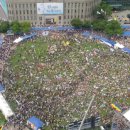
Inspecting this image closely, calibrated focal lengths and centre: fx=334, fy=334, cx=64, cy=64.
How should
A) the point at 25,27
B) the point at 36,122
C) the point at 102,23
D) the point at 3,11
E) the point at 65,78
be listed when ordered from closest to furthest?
the point at 36,122
the point at 65,78
the point at 25,27
the point at 102,23
the point at 3,11

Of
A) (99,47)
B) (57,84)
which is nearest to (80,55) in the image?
(99,47)

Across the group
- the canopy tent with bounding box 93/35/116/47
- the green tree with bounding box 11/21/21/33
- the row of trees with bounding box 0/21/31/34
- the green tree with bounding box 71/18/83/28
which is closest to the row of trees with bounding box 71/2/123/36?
the green tree with bounding box 71/18/83/28

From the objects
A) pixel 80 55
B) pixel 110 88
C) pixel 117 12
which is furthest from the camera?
pixel 117 12

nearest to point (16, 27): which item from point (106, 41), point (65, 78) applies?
point (106, 41)

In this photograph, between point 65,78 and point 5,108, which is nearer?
point 5,108

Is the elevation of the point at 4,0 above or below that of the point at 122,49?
above

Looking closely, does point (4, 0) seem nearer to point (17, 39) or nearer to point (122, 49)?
point (17, 39)

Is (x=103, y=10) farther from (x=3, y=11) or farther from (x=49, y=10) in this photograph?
(x=3, y=11)
